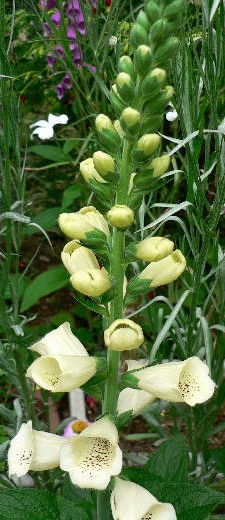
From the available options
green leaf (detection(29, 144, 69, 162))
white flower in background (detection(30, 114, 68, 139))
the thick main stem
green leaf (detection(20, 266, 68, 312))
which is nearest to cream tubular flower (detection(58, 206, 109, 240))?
the thick main stem

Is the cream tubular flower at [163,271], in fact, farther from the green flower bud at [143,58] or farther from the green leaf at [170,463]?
the green leaf at [170,463]

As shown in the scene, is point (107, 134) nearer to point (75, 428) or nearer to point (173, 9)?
point (173, 9)

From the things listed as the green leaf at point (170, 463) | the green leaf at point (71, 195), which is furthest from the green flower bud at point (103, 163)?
the green leaf at point (71, 195)

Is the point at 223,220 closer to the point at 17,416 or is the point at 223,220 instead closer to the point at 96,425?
the point at 17,416

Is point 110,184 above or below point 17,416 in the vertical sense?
above

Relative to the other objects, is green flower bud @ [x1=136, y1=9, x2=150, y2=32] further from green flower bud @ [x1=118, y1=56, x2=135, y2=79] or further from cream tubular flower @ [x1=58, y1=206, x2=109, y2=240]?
cream tubular flower @ [x1=58, y1=206, x2=109, y2=240]

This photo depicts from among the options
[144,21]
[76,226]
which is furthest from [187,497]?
[144,21]

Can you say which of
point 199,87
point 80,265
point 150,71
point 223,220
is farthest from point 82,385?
point 223,220
